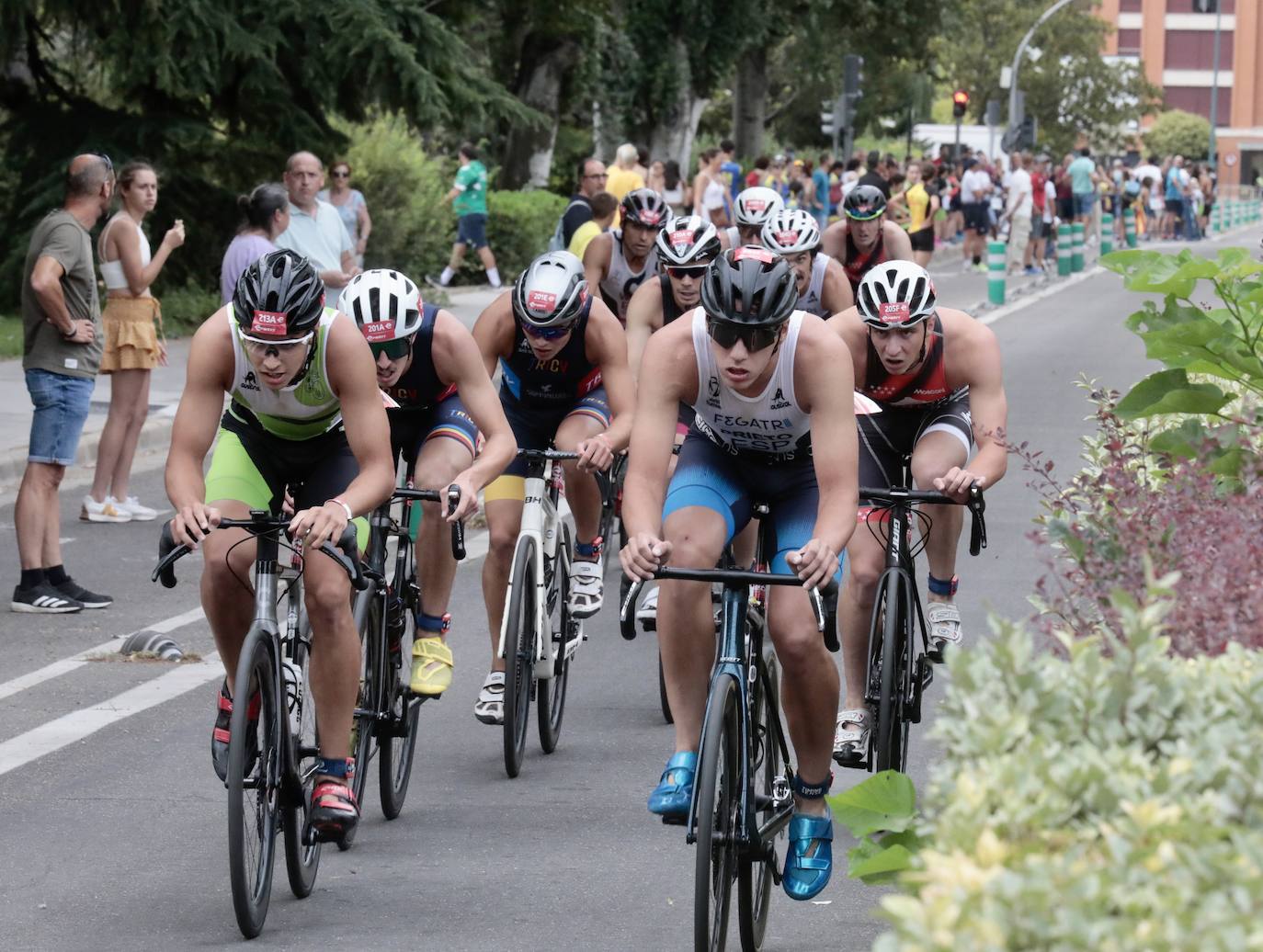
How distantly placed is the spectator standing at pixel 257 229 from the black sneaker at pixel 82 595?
2.71 meters

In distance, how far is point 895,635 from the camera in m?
6.64

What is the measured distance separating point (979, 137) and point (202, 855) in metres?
78.8

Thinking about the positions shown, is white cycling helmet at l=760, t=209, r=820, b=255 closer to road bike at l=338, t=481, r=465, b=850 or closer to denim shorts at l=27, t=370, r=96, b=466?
road bike at l=338, t=481, r=465, b=850

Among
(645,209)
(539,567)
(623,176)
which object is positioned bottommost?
(539,567)

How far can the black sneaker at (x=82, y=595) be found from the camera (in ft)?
32.8

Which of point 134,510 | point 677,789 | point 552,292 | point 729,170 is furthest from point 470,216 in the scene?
point 677,789

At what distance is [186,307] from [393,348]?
16.8 meters

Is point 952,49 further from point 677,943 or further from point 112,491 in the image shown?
point 677,943

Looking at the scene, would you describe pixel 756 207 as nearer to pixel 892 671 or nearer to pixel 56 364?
pixel 56 364

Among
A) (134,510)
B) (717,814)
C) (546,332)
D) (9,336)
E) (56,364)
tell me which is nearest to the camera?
(717,814)

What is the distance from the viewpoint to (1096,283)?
Result: 35438 millimetres

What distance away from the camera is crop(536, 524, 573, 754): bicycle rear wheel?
25.0 ft

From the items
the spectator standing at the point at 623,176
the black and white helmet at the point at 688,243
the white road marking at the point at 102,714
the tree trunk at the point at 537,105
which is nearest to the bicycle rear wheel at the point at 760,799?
the white road marking at the point at 102,714

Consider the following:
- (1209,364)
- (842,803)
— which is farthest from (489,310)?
(842,803)
